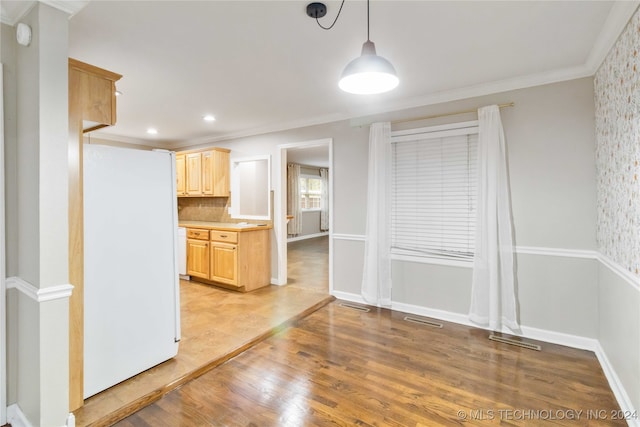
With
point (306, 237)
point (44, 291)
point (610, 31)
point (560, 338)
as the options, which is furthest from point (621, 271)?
point (306, 237)

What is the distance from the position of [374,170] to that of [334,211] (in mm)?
813

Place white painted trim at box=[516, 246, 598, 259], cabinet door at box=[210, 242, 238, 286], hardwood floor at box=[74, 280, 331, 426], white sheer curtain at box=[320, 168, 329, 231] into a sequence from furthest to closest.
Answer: white sheer curtain at box=[320, 168, 329, 231] < cabinet door at box=[210, 242, 238, 286] < white painted trim at box=[516, 246, 598, 259] < hardwood floor at box=[74, 280, 331, 426]

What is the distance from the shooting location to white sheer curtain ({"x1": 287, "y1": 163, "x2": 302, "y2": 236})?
9219mm

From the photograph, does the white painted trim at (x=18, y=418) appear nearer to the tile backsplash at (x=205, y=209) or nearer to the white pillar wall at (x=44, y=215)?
the white pillar wall at (x=44, y=215)

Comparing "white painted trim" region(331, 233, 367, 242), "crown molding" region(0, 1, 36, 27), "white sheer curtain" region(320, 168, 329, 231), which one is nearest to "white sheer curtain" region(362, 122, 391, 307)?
"white painted trim" region(331, 233, 367, 242)

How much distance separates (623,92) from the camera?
2.05 m

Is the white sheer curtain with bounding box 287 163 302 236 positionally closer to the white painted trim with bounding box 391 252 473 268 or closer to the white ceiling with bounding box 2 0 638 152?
the white ceiling with bounding box 2 0 638 152

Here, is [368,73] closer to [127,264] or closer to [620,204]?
[620,204]

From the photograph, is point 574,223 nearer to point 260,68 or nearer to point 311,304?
point 311,304

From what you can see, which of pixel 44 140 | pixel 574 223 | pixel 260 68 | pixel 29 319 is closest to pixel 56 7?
pixel 44 140

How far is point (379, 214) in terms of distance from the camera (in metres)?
3.76

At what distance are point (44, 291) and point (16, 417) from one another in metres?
0.89

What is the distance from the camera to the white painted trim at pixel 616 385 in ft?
6.34

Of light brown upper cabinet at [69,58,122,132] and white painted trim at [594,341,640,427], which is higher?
light brown upper cabinet at [69,58,122,132]
